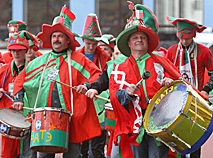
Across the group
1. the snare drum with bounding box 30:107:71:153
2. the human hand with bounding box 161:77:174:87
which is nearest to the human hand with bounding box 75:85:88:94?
the snare drum with bounding box 30:107:71:153

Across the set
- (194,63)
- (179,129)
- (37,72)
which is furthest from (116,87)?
(194,63)

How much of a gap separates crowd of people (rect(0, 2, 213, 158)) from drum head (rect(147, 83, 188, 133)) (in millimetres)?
107

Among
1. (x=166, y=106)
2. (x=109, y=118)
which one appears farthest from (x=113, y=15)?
Answer: (x=166, y=106)

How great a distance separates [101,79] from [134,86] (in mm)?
932

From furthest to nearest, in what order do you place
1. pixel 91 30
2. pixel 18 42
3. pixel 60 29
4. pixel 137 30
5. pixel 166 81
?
pixel 91 30
pixel 18 42
pixel 60 29
pixel 137 30
pixel 166 81

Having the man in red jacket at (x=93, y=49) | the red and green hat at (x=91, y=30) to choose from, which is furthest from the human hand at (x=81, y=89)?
the red and green hat at (x=91, y=30)

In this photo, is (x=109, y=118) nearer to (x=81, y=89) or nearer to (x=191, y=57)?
(x=81, y=89)

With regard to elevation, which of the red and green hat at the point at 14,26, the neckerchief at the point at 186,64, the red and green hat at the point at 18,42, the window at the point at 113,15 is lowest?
the neckerchief at the point at 186,64

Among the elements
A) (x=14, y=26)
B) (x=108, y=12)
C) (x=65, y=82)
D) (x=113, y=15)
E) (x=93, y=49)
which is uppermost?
(x=108, y=12)

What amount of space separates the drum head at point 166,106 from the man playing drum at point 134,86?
0.11 m

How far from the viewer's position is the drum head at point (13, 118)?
7.46 m

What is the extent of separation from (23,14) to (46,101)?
13608 mm

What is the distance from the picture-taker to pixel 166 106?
5852mm

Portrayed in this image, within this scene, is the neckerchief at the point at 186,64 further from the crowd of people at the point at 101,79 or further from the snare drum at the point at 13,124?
the snare drum at the point at 13,124
